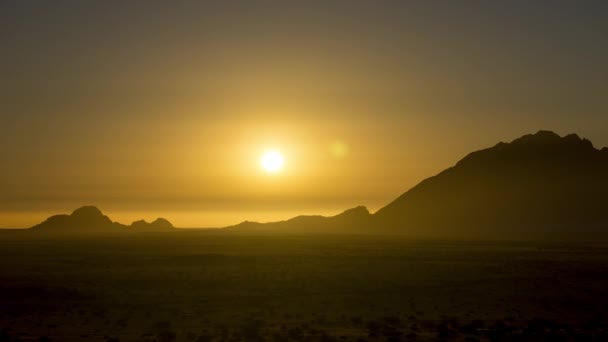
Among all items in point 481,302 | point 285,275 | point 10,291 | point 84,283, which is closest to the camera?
point 481,302

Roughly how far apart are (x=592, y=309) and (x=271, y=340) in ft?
66.9

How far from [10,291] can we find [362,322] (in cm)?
2740

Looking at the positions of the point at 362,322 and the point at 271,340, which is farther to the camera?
the point at 362,322

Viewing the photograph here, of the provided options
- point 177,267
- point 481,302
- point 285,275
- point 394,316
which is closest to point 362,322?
point 394,316

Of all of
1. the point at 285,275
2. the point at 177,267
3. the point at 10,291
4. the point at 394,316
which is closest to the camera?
the point at 394,316

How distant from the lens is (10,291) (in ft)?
128

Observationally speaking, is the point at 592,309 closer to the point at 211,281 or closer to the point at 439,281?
the point at 439,281

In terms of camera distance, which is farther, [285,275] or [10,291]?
[285,275]

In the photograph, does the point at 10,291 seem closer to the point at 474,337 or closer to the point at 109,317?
the point at 109,317

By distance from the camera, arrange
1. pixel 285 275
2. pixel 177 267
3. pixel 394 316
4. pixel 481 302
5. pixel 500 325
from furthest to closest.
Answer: pixel 177 267 < pixel 285 275 < pixel 481 302 < pixel 394 316 < pixel 500 325

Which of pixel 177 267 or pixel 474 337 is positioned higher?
pixel 177 267

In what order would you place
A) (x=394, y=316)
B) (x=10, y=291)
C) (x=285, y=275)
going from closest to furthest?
1. (x=394, y=316)
2. (x=10, y=291)
3. (x=285, y=275)

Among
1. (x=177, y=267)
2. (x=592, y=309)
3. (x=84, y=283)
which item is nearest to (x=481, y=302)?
(x=592, y=309)

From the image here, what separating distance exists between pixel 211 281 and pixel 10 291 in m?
15.2
